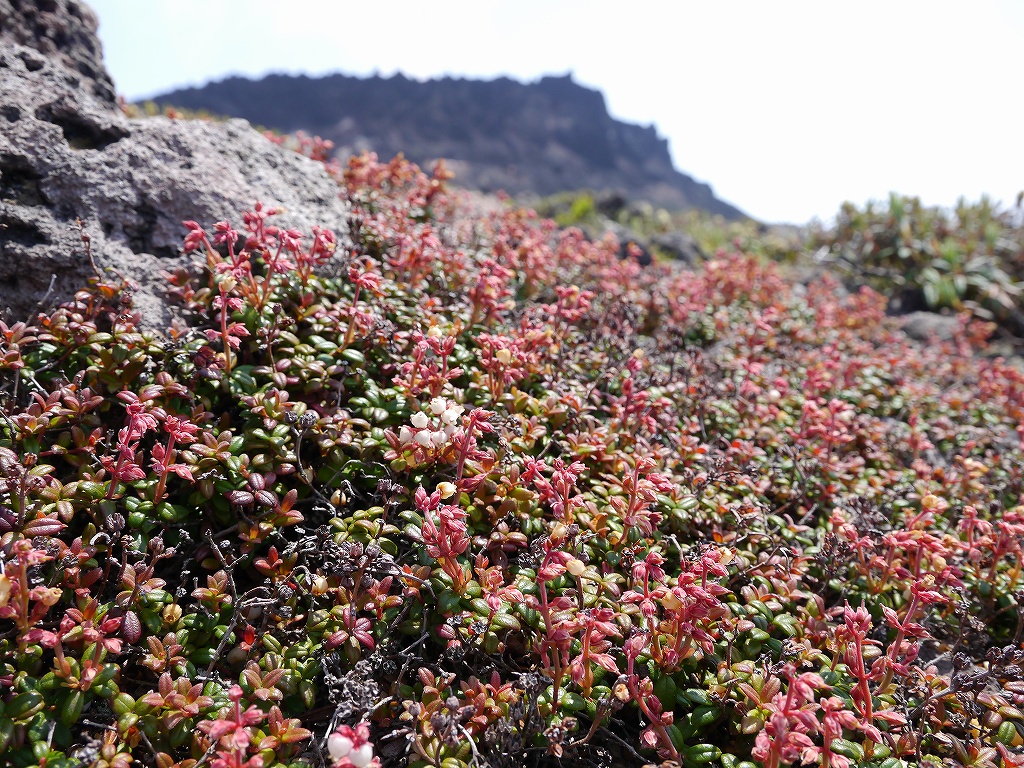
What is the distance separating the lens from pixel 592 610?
234 centimetres

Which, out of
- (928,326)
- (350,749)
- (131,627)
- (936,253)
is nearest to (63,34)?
(131,627)

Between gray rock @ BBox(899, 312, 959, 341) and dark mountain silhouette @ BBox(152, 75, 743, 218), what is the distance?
171 feet

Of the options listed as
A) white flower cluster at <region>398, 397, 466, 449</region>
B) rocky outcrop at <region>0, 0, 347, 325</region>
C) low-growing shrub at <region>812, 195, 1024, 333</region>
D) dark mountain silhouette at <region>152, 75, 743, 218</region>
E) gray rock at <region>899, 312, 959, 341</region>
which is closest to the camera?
white flower cluster at <region>398, 397, 466, 449</region>

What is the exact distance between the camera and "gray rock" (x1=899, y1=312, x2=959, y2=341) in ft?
27.5

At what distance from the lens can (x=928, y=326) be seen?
341 inches

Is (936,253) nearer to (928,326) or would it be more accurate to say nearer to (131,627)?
(928,326)

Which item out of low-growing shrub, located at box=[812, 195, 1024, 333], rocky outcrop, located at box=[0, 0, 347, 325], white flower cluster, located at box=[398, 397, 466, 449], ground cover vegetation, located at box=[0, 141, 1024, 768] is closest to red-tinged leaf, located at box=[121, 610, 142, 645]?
ground cover vegetation, located at box=[0, 141, 1024, 768]

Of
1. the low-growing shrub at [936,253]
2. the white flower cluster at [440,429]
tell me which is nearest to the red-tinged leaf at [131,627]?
the white flower cluster at [440,429]

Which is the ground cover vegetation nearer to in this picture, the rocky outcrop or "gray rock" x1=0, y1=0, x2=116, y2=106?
the rocky outcrop

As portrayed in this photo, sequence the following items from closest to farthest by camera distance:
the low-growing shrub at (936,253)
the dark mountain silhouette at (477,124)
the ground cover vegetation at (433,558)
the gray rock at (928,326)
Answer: the ground cover vegetation at (433,558)
the gray rock at (928,326)
the low-growing shrub at (936,253)
the dark mountain silhouette at (477,124)

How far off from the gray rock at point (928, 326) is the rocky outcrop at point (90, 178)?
26.5ft

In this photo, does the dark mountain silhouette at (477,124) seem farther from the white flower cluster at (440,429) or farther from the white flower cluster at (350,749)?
the white flower cluster at (350,749)

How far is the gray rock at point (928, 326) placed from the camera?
8.38m

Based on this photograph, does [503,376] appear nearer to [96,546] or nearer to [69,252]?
[96,546]
